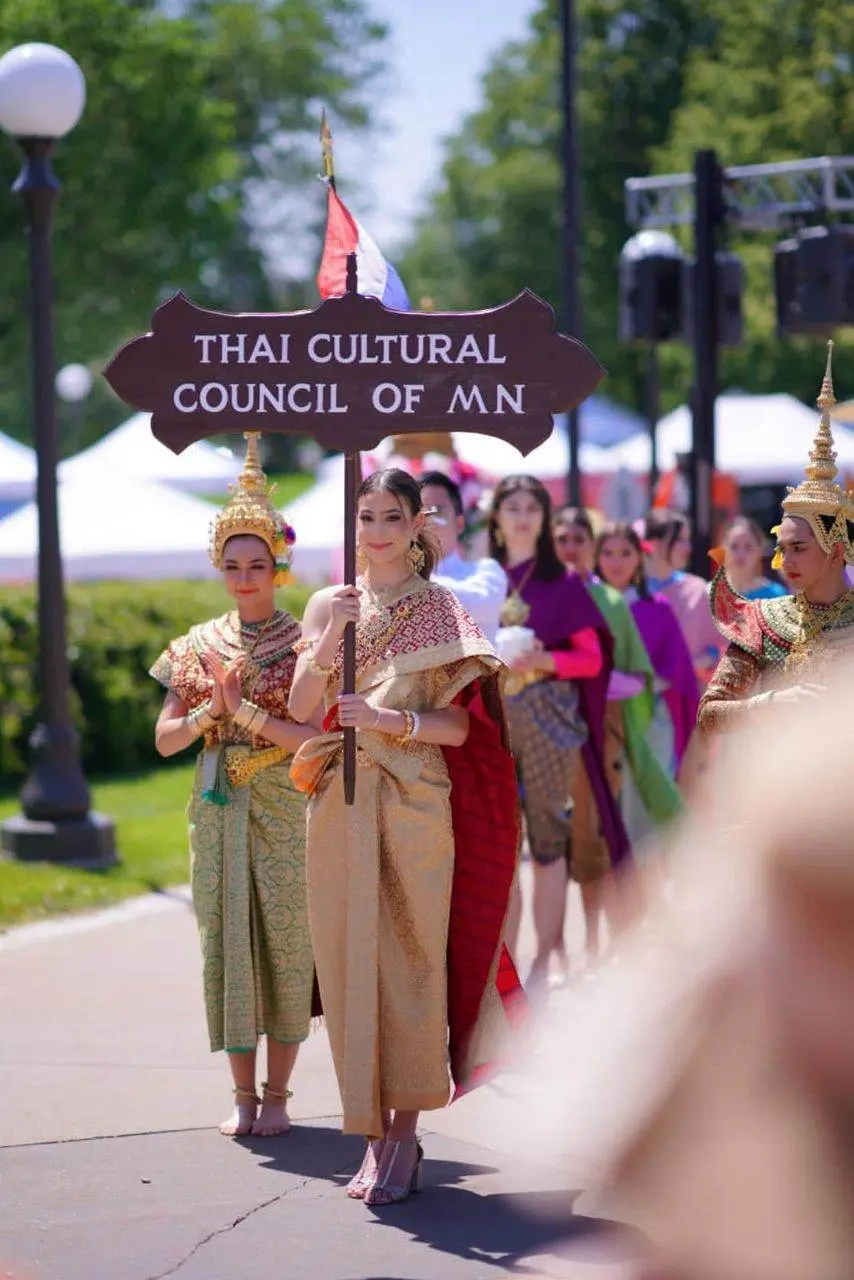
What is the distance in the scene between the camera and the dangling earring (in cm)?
548

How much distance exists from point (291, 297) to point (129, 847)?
196 feet

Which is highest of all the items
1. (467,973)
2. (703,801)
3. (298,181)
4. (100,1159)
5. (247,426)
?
(298,181)

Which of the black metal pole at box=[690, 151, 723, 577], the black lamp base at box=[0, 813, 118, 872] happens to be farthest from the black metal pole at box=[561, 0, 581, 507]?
the black lamp base at box=[0, 813, 118, 872]

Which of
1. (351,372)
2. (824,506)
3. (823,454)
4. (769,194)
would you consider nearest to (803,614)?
(824,506)

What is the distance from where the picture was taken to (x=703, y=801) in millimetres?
2086

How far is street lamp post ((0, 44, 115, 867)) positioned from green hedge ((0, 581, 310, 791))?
231 cm

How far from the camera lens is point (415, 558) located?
216 inches

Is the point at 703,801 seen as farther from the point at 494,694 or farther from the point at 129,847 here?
the point at 129,847

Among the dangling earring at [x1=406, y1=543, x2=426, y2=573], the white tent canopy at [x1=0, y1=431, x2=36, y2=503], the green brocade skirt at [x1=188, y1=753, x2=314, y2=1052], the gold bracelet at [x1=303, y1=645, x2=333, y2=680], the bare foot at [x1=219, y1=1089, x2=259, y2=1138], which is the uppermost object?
the white tent canopy at [x1=0, y1=431, x2=36, y2=503]

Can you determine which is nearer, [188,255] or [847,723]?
[847,723]

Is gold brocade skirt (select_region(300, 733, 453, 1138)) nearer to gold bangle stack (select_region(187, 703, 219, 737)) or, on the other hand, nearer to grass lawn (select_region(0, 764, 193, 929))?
gold bangle stack (select_region(187, 703, 219, 737))

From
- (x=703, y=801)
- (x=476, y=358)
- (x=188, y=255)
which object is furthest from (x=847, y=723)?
(x=188, y=255)

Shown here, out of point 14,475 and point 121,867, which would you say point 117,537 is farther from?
point 121,867

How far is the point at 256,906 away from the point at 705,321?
8.66m
